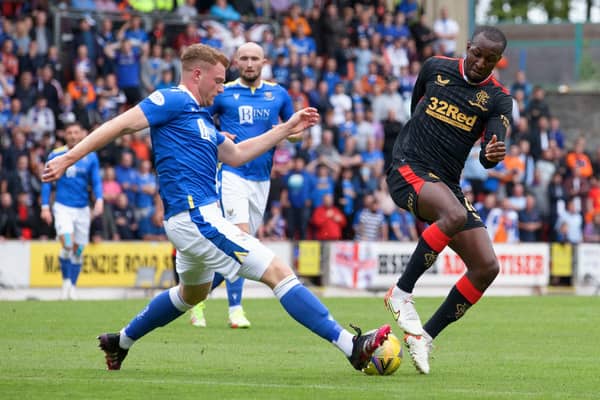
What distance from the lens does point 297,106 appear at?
81.6 ft

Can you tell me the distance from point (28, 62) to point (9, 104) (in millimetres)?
1209

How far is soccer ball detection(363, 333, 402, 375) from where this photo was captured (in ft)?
27.2

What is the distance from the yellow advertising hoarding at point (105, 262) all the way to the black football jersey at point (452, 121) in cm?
1255

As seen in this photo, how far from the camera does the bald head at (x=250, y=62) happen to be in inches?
513

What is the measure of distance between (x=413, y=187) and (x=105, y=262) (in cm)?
1311

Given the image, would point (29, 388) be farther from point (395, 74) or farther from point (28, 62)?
point (395, 74)

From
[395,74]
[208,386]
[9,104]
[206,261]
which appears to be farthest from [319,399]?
[395,74]

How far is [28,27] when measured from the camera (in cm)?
2392

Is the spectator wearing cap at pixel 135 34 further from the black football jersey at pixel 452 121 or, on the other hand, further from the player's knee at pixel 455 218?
the player's knee at pixel 455 218

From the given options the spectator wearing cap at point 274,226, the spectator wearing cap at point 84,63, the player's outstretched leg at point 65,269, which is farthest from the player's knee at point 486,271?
the spectator wearing cap at point 84,63

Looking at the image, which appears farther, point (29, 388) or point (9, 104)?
point (9, 104)

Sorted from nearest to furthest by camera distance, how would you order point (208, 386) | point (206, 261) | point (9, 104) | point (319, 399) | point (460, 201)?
point (319, 399) < point (208, 386) < point (206, 261) < point (460, 201) < point (9, 104)

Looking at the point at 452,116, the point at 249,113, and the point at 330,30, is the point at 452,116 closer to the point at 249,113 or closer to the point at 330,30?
the point at 249,113

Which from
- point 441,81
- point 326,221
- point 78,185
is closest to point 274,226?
point 326,221
